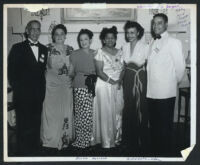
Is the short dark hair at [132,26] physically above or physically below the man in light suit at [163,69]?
above

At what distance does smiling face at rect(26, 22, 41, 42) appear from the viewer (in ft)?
7.25

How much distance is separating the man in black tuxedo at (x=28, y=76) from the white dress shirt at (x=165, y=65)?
644mm

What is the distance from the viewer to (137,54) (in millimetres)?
2225

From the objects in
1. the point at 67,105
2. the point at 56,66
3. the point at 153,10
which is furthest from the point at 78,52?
the point at 153,10

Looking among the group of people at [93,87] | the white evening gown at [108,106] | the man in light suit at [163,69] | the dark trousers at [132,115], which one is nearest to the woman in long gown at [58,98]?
the group of people at [93,87]

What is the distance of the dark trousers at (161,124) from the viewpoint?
2.24m

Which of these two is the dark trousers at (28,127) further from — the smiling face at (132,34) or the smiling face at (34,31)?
the smiling face at (132,34)

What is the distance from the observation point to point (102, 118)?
2.23 meters

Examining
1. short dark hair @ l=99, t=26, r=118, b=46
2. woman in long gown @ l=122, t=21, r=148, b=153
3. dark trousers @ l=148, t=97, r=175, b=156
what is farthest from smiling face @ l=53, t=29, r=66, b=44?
dark trousers @ l=148, t=97, r=175, b=156

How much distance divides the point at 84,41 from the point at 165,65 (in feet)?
1.66

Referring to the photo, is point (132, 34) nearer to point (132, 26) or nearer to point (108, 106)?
point (132, 26)

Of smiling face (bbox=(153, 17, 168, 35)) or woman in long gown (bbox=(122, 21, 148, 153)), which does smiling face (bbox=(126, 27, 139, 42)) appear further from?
smiling face (bbox=(153, 17, 168, 35))

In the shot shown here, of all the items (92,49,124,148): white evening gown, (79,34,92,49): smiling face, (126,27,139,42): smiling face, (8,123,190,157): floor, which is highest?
(126,27,139,42): smiling face

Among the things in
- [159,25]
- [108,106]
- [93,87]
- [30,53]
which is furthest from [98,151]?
[159,25]
